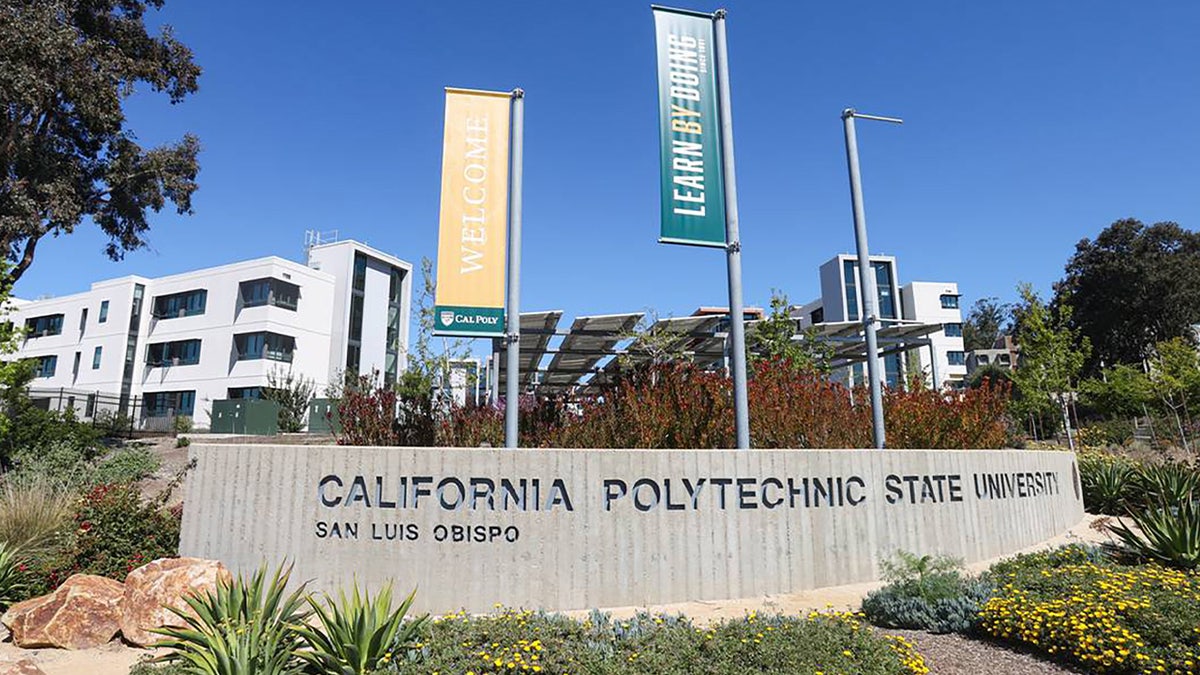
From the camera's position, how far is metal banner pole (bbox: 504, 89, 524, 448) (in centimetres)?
758

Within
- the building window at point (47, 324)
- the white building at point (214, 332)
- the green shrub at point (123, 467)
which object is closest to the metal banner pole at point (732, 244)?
the green shrub at point (123, 467)

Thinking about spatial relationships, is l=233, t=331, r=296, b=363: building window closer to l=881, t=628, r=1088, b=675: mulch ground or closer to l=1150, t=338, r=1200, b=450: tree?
l=881, t=628, r=1088, b=675: mulch ground

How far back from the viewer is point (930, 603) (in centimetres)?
580

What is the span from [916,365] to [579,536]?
110ft

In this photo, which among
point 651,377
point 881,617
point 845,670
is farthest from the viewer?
point 651,377

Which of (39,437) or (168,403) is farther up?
(168,403)

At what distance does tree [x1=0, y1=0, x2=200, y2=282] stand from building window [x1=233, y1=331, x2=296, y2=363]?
55.9 ft

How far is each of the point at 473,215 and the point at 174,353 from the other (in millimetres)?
43449

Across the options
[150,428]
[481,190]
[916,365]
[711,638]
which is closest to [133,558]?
[481,190]

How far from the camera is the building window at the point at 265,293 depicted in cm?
3984

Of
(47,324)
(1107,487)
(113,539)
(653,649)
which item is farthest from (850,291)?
(47,324)

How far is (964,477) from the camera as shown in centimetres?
841

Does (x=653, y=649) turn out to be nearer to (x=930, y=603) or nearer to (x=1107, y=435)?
(x=930, y=603)

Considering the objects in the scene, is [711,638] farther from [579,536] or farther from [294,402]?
[294,402]
